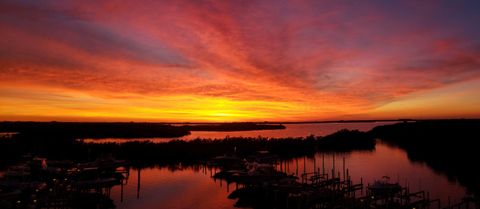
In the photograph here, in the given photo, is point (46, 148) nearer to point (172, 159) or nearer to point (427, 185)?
point (172, 159)

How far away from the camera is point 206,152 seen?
2591 inches

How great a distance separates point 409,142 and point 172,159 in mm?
62830

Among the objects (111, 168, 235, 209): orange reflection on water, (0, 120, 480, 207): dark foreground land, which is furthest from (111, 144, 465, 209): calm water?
(0, 120, 480, 207): dark foreground land

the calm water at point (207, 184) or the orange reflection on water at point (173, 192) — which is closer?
the orange reflection on water at point (173, 192)

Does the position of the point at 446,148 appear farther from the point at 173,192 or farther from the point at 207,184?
the point at 173,192

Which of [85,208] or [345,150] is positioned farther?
[345,150]

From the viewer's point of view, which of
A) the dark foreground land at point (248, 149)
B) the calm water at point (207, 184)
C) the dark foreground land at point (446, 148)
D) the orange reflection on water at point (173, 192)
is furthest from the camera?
the dark foreground land at point (248, 149)

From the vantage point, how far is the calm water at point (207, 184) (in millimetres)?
32312

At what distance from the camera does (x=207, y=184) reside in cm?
4062

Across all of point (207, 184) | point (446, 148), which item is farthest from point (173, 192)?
point (446, 148)

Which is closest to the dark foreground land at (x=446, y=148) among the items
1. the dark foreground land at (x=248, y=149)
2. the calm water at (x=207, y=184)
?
the dark foreground land at (x=248, y=149)

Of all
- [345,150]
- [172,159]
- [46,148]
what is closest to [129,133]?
[46,148]

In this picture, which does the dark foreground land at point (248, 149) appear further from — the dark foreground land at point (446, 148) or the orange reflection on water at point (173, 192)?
the orange reflection on water at point (173, 192)

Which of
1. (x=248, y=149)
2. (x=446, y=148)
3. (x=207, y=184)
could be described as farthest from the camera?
(x=446, y=148)
